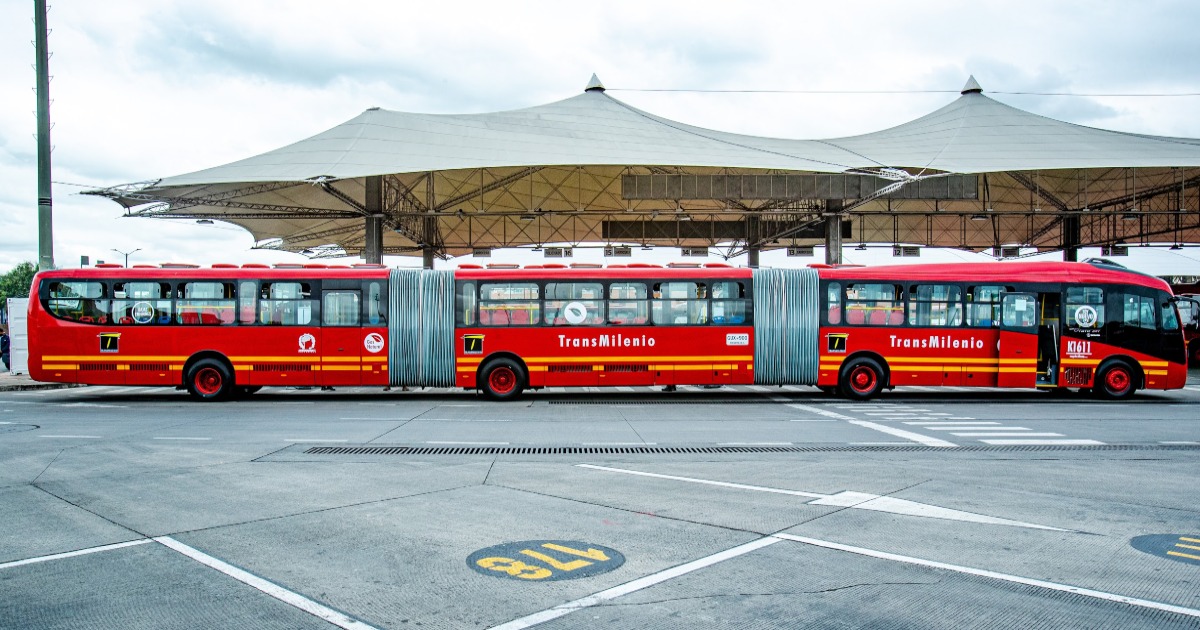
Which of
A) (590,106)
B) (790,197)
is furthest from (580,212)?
(790,197)

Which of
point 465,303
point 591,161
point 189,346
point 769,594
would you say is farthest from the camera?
point 591,161

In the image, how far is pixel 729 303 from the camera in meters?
18.3

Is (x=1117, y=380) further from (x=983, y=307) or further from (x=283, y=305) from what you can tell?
(x=283, y=305)

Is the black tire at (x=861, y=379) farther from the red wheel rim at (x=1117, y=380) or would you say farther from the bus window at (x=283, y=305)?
the bus window at (x=283, y=305)

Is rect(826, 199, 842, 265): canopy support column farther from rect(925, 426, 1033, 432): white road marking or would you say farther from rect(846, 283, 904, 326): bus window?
rect(925, 426, 1033, 432): white road marking

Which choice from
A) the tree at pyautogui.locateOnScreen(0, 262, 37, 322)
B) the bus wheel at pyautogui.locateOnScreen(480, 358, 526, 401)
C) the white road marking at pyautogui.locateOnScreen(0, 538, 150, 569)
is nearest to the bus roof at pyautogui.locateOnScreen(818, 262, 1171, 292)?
the bus wheel at pyautogui.locateOnScreen(480, 358, 526, 401)

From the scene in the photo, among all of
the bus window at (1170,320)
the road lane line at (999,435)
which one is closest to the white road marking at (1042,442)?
the road lane line at (999,435)

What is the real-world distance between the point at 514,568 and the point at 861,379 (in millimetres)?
14491

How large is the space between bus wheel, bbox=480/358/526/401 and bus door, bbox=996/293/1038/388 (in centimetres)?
1050

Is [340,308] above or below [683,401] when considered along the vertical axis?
above

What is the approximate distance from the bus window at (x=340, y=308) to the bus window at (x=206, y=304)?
1.94 meters

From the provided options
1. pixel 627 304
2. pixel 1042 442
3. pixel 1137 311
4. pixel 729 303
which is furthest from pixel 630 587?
pixel 1137 311

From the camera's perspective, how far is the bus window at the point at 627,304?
1805 centimetres

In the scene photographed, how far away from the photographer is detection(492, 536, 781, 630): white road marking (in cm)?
438
